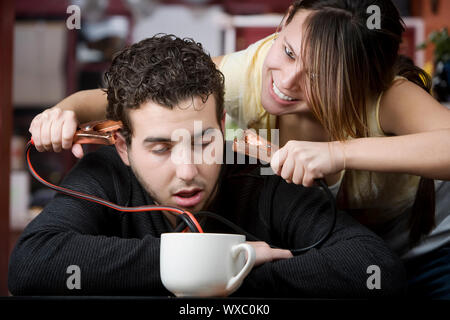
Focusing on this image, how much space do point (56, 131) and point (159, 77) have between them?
20 cm

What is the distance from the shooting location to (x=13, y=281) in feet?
2.36

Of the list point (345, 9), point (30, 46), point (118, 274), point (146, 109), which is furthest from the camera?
point (30, 46)

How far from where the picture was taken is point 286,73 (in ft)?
3.37

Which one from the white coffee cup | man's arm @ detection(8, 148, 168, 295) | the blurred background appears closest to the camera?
the white coffee cup

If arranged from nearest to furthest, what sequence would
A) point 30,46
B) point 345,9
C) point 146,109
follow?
point 146,109 < point 345,9 < point 30,46

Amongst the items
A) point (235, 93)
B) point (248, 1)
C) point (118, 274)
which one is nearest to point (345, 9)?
point (235, 93)

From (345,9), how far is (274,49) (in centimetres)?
17

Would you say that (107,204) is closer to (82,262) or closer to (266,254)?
(82,262)

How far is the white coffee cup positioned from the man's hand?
0.45 feet

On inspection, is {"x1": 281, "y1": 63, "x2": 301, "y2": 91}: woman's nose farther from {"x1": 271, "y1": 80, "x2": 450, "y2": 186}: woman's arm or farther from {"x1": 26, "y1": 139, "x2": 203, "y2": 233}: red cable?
{"x1": 26, "y1": 139, "x2": 203, "y2": 233}: red cable

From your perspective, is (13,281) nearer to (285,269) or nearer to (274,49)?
(285,269)

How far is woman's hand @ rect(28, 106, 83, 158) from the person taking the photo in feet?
2.87

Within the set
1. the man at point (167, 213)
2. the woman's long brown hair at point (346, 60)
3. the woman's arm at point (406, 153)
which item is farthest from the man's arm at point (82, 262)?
the woman's long brown hair at point (346, 60)

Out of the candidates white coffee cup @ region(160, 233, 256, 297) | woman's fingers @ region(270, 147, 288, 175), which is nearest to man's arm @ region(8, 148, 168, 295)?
white coffee cup @ region(160, 233, 256, 297)
